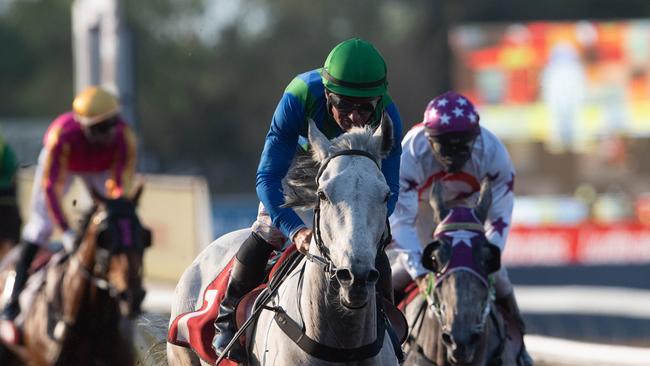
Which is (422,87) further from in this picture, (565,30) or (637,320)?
(637,320)

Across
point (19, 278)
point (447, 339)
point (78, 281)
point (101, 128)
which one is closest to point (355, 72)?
point (447, 339)

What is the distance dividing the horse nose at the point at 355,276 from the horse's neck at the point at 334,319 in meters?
0.39

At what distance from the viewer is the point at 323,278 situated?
463cm

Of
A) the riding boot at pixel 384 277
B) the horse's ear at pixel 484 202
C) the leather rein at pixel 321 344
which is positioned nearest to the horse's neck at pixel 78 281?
the horse's ear at pixel 484 202

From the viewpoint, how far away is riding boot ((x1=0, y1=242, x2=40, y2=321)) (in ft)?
29.8

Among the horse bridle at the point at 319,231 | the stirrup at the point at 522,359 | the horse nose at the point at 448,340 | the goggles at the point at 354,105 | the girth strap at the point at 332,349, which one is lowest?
the stirrup at the point at 522,359

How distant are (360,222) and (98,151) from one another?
17.7 feet

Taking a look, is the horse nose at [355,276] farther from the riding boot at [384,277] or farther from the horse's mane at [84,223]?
the horse's mane at [84,223]

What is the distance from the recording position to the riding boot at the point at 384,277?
5031 mm

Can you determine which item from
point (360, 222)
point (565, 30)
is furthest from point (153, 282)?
point (360, 222)

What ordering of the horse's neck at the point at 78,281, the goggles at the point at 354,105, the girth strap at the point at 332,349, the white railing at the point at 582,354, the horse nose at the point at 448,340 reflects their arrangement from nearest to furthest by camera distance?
the girth strap at the point at 332,349
the goggles at the point at 354,105
the horse nose at the point at 448,340
the horse's neck at the point at 78,281
the white railing at the point at 582,354

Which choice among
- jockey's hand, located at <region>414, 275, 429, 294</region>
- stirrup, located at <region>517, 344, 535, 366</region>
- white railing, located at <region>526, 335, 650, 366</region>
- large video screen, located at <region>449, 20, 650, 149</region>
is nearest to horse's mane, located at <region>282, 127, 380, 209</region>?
jockey's hand, located at <region>414, 275, 429, 294</region>

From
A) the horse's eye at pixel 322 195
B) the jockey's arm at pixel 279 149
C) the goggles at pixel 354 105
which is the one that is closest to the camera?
the horse's eye at pixel 322 195

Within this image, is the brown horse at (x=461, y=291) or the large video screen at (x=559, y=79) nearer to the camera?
the brown horse at (x=461, y=291)
